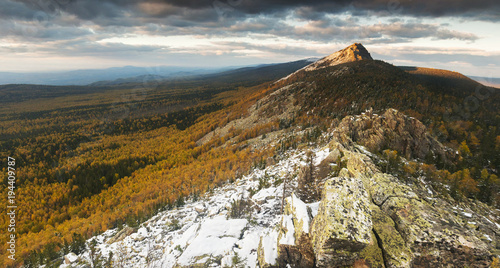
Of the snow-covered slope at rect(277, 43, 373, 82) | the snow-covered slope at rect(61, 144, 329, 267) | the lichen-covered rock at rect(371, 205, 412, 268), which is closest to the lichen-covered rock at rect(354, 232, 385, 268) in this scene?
the lichen-covered rock at rect(371, 205, 412, 268)

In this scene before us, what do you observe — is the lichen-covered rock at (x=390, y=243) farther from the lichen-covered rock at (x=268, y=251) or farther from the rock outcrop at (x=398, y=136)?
the rock outcrop at (x=398, y=136)

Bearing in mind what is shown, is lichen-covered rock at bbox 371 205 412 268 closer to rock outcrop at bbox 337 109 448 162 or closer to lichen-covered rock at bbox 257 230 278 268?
lichen-covered rock at bbox 257 230 278 268

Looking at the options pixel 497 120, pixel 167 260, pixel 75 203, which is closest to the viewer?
pixel 167 260

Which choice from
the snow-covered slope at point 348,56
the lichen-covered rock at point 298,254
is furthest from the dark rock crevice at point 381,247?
the snow-covered slope at point 348,56

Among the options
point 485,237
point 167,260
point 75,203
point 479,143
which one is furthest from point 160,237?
point 75,203

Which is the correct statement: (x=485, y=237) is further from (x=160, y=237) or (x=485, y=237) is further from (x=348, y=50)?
(x=348, y=50)

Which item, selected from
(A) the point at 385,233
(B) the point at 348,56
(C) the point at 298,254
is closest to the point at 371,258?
(A) the point at 385,233

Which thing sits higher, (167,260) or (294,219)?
(294,219)

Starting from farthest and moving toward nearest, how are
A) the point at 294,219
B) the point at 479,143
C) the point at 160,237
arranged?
the point at 479,143
the point at 160,237
the point at 294,219
